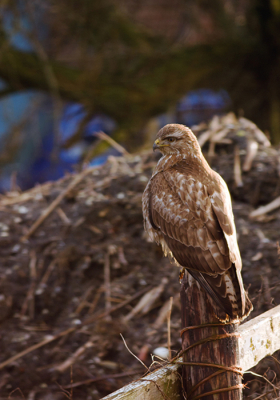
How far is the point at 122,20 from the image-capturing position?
709cm

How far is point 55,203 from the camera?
394 cm

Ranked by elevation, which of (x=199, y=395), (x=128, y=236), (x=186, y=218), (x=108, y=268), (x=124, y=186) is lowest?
(x=199, y=395)

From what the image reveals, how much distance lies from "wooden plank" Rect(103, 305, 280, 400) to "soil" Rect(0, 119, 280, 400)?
0.61m

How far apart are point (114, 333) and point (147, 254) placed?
72 cm

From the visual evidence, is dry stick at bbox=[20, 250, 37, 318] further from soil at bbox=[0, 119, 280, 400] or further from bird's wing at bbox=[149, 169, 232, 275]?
bird's wing at bbox=[149, 169, 232, 275]

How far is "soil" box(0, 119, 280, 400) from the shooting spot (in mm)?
2787

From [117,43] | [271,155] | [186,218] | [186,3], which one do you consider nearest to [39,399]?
[186,218]

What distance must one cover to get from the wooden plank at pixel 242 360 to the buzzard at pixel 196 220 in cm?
17

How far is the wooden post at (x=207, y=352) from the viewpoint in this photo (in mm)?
1605

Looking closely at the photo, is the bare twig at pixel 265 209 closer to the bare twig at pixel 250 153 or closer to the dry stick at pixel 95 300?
the bare twig at pixel 250 153

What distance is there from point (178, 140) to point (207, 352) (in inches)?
37.7

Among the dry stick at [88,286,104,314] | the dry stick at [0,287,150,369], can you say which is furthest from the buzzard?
the dry stick at [88,286,104,314]

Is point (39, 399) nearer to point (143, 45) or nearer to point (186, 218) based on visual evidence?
point (186, 218)

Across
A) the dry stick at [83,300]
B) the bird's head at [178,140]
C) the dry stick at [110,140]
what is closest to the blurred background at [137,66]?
the dry stick at [110,140]
